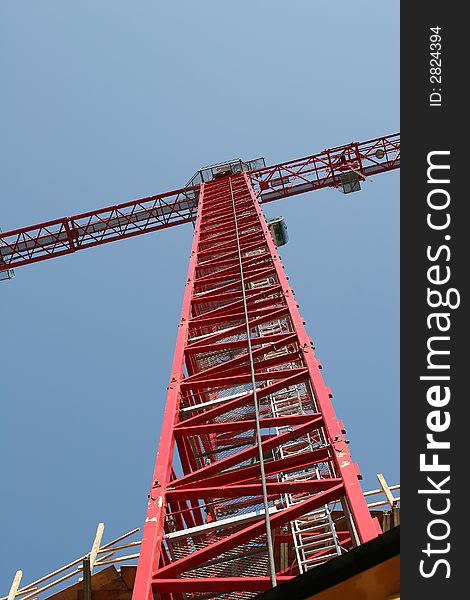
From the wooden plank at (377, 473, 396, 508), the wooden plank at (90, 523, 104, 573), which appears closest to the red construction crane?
the wooden plank at (377, 473, 396, 508)

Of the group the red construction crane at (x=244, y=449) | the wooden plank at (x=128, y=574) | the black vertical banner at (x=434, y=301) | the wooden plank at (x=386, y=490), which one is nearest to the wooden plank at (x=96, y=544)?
the wooden plank at (x=128, y=574)

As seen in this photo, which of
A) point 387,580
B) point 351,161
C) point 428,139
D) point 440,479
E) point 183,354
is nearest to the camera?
point 387,580

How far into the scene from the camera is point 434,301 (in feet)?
18.6

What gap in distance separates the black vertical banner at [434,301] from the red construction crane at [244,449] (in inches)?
98.7

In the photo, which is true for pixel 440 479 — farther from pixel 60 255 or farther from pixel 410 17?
pixel 60 255

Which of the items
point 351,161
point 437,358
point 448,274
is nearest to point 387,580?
point 437,358

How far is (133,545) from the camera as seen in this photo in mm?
18891

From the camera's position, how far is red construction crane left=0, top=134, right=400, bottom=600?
9.30m

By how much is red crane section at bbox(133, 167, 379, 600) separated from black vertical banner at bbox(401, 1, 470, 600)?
99.9 inches

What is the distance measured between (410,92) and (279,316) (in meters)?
9.69

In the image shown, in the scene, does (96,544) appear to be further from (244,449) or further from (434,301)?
(434,301)

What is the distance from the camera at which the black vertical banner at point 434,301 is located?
4207mm

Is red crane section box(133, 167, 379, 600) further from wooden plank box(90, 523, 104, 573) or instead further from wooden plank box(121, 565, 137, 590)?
wooden plank box(90, 523, 104, 573)

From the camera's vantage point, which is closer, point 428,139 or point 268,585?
point 428,139
